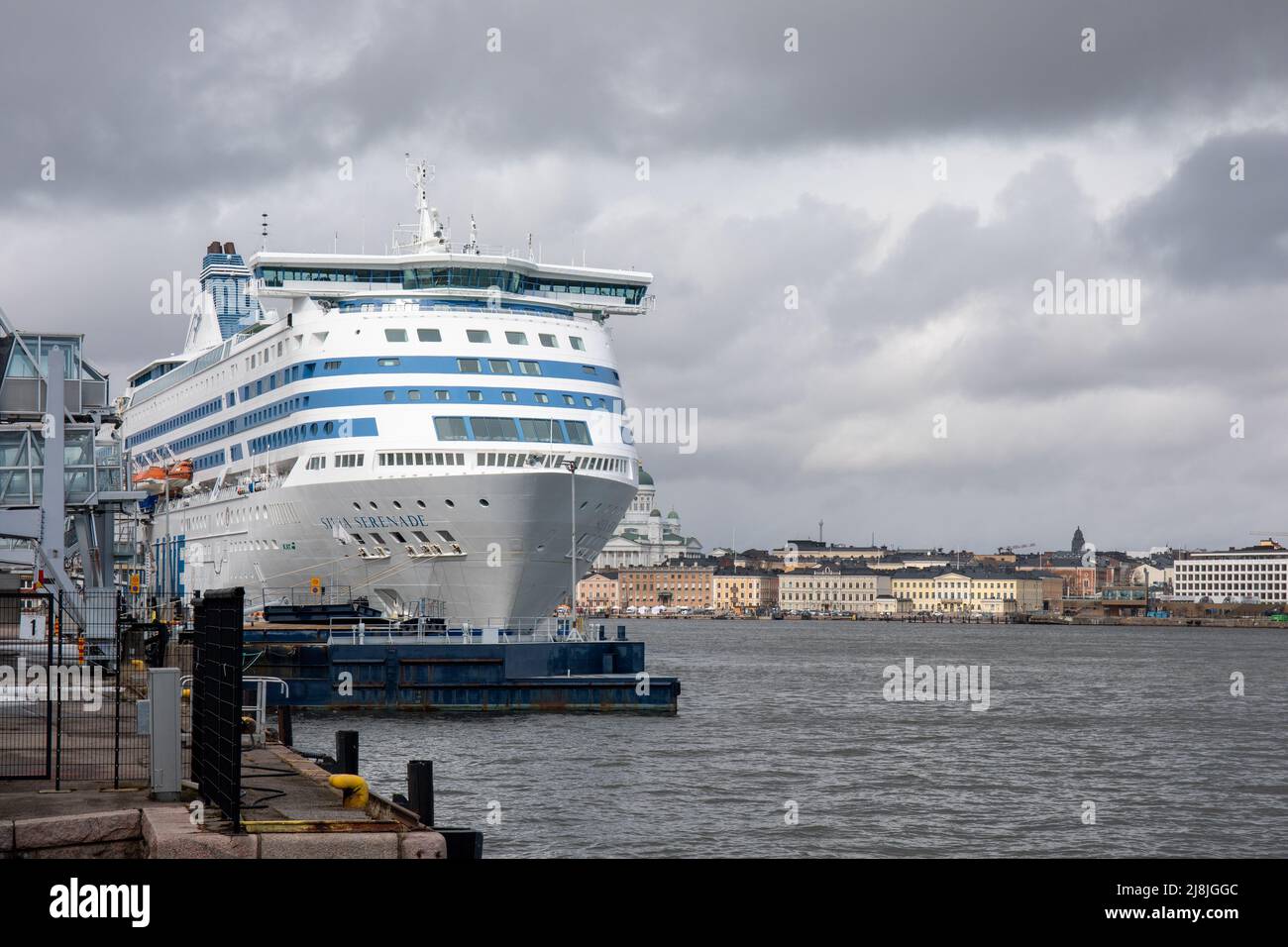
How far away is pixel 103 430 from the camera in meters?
80.8

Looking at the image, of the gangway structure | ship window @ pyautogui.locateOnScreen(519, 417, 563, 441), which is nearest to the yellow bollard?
the gangway structure

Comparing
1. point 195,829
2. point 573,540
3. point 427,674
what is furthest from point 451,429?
point 195,829

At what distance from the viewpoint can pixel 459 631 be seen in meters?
45.1

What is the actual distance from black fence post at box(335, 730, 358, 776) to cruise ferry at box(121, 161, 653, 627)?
2234 centimetres

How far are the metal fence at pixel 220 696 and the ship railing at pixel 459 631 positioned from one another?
86.2ft

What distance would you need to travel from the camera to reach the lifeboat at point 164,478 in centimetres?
6041

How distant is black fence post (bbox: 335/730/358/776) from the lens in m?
22.8

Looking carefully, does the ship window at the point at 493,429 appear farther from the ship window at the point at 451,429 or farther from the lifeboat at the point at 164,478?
the lifeboat at the point at 164,478

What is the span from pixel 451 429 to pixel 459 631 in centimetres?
594

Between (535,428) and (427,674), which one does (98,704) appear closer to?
(427,674)

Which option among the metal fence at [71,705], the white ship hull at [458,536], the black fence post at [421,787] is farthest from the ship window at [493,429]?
the black fence post at [421,787]
